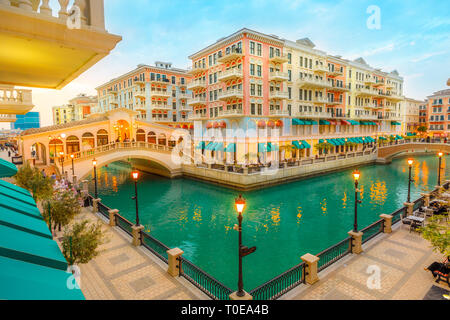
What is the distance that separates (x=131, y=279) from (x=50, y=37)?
33.7ft

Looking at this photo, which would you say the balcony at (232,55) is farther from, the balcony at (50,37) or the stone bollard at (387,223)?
the balcony at (50,37)

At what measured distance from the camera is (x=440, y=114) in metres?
76.8

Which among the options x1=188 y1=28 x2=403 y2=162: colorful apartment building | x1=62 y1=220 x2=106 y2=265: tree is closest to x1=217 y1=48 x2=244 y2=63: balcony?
x1=188 y1=28 x2=403 y2=162: colorful apartment building

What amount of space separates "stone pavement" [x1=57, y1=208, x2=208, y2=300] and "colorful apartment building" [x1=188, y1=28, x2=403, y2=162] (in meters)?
25.2

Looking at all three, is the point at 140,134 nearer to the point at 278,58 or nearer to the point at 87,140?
the point at 87,140

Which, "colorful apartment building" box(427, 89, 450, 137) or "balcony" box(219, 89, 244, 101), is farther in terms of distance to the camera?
"colorful apartment building" box(427, 89, 450, 137)

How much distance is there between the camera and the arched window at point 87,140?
3651 centimetres

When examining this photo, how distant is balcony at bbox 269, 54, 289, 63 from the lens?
123 ft

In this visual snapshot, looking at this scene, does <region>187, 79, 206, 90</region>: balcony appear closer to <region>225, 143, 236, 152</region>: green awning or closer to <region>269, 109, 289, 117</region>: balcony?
<region>225, 143, 236, 152</region>: green awning

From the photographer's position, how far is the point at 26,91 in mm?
9922

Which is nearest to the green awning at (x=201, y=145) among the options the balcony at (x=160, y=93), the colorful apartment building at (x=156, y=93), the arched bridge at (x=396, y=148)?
the colorful apartment building at (x=156, y=93)

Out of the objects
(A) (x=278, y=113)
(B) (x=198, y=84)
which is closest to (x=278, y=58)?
(A) (x=278, y=113)

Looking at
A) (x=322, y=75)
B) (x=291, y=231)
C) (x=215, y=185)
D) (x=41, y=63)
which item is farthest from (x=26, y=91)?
(x=322, y=75)

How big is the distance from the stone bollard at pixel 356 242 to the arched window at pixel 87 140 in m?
36.2
